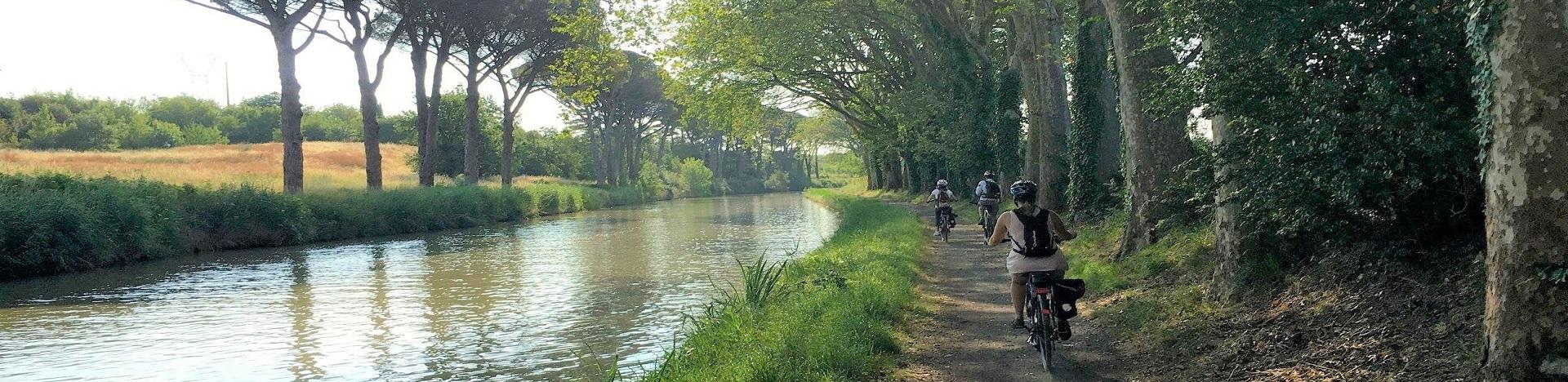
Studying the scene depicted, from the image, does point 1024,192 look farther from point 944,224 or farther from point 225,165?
point 225,165

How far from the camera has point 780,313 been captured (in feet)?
30.0

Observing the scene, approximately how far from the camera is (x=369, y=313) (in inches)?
490

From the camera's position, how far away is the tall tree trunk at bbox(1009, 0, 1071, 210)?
716 inches

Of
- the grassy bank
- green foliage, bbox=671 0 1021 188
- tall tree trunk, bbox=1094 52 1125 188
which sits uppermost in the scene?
green foliage, bbox=671 0 1021 188

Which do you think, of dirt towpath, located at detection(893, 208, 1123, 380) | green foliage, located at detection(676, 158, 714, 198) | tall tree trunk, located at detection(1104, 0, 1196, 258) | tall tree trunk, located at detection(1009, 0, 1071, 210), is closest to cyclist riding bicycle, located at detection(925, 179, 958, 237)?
tall tree trunk, located at detection(1009, 0, 1071, 210)

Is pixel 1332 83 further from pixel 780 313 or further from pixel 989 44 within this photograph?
pixel 989 44

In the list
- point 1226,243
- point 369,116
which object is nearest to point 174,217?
point 369,116

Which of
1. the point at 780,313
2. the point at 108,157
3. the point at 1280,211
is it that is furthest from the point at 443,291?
the point at 108,157

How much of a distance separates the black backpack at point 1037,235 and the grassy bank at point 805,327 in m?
1.31

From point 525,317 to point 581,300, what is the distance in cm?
152

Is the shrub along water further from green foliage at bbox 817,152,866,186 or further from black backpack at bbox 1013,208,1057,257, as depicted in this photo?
green foliage at bbox 817,152,866,186

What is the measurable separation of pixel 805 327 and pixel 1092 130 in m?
10.9

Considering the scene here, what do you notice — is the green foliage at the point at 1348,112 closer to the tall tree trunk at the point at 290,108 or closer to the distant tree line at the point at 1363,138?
the distant tree line at the point at 1363,138

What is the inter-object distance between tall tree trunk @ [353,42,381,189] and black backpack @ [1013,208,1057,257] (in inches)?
1024
